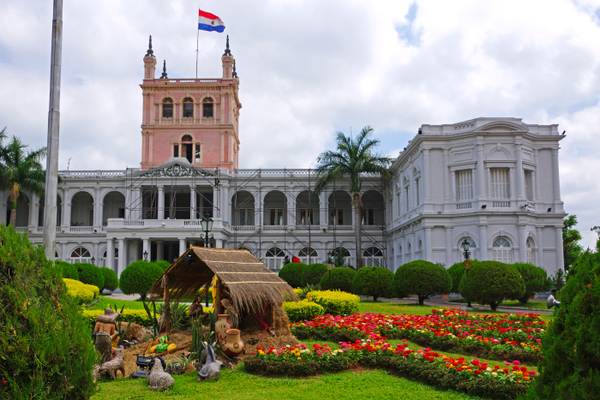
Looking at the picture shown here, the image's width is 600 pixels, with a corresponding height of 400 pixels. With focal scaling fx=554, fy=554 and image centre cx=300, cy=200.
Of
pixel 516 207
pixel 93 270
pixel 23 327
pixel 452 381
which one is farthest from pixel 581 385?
pixel 516 207

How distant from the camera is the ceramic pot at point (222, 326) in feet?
32.4

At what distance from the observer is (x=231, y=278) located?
10.2 meters

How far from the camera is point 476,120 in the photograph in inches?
1277

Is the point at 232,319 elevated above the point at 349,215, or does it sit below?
below

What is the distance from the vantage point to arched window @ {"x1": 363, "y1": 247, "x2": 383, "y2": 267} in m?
47.0

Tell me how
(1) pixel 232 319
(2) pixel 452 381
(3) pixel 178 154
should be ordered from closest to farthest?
(2) pixel 452 381
(1) pixel 232 319
(3) pixel 178 154

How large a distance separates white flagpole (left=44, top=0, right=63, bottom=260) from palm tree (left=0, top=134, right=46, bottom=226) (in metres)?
33.7

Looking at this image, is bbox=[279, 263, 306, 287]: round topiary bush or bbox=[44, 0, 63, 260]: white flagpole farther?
bbox=[279, 263, 306, 287]: round topiary bush

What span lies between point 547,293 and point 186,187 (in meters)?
28.6

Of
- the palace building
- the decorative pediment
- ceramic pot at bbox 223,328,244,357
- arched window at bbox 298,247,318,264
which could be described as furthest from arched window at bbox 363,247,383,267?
ceramic pot at bbox 223,328,244,357

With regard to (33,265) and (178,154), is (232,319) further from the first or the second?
(178,154)

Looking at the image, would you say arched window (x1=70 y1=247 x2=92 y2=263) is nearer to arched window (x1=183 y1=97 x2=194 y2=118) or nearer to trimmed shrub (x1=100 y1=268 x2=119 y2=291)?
arched window (x1=183 y1=97 x2=194 y2=118)

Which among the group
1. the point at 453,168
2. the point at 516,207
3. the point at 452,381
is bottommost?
the point at 452,381

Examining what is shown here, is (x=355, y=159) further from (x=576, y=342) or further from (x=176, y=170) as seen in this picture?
(x=576, y=342)
